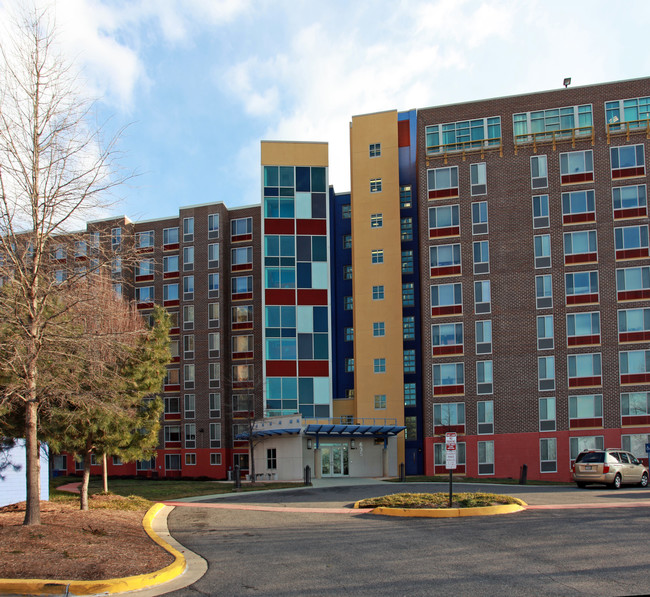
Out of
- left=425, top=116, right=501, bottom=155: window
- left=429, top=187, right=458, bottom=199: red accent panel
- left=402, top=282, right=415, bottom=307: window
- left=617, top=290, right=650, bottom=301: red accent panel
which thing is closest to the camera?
left=617, top=290, right=650, bottom=301: red accent panel

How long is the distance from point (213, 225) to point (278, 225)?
902cm

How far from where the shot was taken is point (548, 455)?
141 ft

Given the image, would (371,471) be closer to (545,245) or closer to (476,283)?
(476,283)

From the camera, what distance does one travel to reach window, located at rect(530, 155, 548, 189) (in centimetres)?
4550

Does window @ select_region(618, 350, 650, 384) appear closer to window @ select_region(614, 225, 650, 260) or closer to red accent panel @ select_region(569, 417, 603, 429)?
red accent panel @ select_region(569, 417, 603, 429)

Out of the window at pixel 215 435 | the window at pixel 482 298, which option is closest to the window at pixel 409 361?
the window at pixel 482 298

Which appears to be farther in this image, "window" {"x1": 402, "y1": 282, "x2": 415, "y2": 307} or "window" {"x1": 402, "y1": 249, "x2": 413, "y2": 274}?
"window" {"x1": 402, "y1": 249, "x2": 413, "y2": 274}

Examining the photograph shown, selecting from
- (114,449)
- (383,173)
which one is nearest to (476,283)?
(383,173)

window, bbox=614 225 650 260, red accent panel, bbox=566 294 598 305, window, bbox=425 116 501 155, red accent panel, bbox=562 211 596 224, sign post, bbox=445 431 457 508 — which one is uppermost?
window, bbox=425 116 501 155

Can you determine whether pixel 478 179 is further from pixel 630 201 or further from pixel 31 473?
pixel 31 473

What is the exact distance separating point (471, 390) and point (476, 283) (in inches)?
281

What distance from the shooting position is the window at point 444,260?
46312mm

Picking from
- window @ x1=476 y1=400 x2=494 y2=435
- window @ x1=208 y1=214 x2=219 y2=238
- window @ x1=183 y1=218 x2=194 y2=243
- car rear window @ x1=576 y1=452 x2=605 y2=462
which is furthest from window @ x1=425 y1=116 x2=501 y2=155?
car rear window @ x1=576 y1=452 x2=605 y2=462

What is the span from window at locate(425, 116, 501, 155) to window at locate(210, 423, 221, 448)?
27.7 metres
